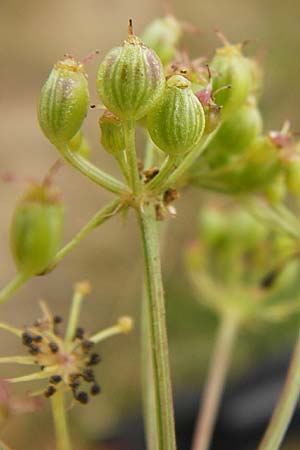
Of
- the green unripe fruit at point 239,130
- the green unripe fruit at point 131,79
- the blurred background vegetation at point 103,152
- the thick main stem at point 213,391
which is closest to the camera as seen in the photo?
the green unripe fruit at point 131,79

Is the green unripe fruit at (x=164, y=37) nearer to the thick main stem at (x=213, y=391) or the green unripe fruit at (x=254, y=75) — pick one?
the green unripe fruit at (x=254, y=75)

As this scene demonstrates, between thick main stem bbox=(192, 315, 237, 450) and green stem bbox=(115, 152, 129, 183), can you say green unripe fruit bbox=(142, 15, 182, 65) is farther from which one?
thick main stem bbox=(192, 315, 237, 450)

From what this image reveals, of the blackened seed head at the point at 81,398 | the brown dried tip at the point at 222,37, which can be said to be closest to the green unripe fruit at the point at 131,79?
the brown dried tip at the point at 222,37

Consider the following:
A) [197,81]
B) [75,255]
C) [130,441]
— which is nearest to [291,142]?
[197,81]

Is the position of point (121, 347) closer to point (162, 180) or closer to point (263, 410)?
point (263, 410)

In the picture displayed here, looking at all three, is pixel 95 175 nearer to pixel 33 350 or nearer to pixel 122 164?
pixel 122 164

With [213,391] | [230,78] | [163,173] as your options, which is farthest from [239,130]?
[213,391]
